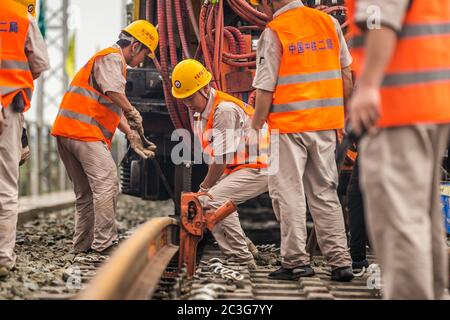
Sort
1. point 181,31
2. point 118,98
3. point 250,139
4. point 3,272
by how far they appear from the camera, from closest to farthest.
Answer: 1. point 3,272
2. point 250,139
3. point 118,98
4. point 181,31

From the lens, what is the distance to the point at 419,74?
8.92 feet

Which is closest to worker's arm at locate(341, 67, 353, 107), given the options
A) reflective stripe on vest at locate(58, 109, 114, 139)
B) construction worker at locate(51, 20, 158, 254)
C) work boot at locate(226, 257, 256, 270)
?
work boot at locate(226, 257, 256, 270)

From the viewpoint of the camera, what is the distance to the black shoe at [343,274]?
4684mm

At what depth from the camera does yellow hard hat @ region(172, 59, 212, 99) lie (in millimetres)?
5679

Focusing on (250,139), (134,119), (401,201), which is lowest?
(401,201)

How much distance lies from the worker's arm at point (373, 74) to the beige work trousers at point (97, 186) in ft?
12.5

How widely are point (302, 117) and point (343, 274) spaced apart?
3.41 ft

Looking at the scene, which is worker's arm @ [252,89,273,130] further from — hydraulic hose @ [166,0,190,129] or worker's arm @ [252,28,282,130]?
hydraulic hose @ [166,0,190,129]

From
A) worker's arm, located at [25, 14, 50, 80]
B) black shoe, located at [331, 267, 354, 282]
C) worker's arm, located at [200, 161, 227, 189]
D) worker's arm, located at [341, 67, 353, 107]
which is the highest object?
worker's arm, located at [25, 14, 50, 80]

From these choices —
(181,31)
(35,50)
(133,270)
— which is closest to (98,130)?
(35,50)

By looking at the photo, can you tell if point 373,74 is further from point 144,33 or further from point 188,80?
point 144,33
